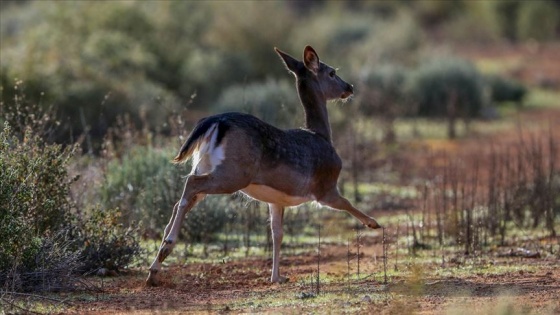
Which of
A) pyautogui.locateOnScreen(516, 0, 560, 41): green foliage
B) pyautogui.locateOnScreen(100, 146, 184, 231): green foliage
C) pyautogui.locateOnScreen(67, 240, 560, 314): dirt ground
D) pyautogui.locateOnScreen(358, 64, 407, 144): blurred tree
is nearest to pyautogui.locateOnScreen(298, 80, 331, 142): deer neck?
pyautogui.locateOnScreen(67, 240, 560, 314): dirt ground

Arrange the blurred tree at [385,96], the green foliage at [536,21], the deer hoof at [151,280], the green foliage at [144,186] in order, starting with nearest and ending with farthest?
the deer hoof at [151,280] → the green foliage at [144,186] → the blurred tree at [385,96] → the green foliage at [536,21]

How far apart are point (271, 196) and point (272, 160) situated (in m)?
0.47

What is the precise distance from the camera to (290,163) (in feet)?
39.4

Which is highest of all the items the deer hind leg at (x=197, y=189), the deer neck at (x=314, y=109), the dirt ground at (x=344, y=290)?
the deer neck at (x=314, y=109)

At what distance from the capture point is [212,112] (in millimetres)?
29453

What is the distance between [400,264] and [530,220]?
409 centimetres

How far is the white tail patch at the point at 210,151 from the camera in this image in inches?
445

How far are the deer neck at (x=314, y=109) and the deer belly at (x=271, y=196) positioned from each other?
39.9 inches

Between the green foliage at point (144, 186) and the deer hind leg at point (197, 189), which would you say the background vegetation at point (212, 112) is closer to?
the green foliage at point (144, 186)

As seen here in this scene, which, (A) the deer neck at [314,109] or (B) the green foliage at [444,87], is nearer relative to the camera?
(A) the deer neck at [314,109]

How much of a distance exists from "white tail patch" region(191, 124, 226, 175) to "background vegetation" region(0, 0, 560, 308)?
1.51m

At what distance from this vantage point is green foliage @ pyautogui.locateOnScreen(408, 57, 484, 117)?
33188mm

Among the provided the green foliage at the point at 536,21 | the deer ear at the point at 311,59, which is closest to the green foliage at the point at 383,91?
the deer ear at the point at 311,59

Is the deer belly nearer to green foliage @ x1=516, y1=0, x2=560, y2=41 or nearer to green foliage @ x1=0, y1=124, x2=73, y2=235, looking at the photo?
green foliage @ x1=0, y1=124, x2=73, y2=235
